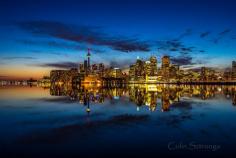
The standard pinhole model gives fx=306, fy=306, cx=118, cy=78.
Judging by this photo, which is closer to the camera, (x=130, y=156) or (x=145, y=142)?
(x=130, y=156)

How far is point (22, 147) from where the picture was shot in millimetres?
16781

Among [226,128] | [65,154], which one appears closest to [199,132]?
[226,128]

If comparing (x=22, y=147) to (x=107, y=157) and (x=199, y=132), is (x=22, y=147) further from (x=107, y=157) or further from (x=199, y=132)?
(x=199, y=132)

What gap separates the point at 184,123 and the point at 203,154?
1075cm

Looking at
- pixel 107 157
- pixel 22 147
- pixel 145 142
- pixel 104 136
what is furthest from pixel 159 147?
pixel 22 147

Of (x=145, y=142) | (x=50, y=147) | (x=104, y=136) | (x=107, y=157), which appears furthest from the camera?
(x=104, y=136)

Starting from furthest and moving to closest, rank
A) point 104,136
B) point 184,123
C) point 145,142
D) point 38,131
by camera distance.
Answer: point 184,123 < point 38,131 < point 104,136 < point 145,142

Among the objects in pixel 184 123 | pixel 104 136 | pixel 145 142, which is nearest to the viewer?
pixel 145 142

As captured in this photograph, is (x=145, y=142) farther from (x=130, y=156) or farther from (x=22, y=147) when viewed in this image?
(x=22, y=147)

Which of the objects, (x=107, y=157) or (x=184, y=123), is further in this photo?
(x=184, y=123)

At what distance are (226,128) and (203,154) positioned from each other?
9030 millimetres

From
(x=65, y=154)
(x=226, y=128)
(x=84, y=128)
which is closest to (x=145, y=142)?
(x=65, y=154)

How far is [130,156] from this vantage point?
14875 millimetres

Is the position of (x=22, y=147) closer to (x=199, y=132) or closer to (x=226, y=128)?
(x=199, y=132)
